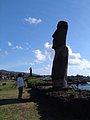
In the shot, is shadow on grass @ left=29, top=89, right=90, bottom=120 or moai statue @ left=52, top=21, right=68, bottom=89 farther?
moai statue @ left=52, top=21, right=68, bottom=89

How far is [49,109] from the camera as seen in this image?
1723cm

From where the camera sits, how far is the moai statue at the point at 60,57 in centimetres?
2403

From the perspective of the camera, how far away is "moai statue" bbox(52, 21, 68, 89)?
78.8 feet

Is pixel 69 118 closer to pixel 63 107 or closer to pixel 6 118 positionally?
pixel 63 107

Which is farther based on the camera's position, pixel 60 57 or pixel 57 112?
pixel 60 57

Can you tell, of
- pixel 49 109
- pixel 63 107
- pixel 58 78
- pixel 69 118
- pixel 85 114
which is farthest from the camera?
pixel 58 78

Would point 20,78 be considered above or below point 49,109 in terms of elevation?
above

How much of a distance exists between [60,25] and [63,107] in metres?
11.1

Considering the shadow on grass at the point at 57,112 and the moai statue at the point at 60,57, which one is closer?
the shadow on grass at the point at 57,112

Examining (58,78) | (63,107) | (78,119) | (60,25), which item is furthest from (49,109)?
(60,25)

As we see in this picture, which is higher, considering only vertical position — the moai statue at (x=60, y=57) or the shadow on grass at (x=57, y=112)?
the moai statue at (x=60, y=57)

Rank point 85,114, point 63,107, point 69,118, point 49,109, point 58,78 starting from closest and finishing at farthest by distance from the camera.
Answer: point 85,114
point 69,118
point 63,107
point 49,109
point 58,78

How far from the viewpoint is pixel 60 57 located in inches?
949

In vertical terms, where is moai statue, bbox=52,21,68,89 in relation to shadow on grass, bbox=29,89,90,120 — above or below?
above
